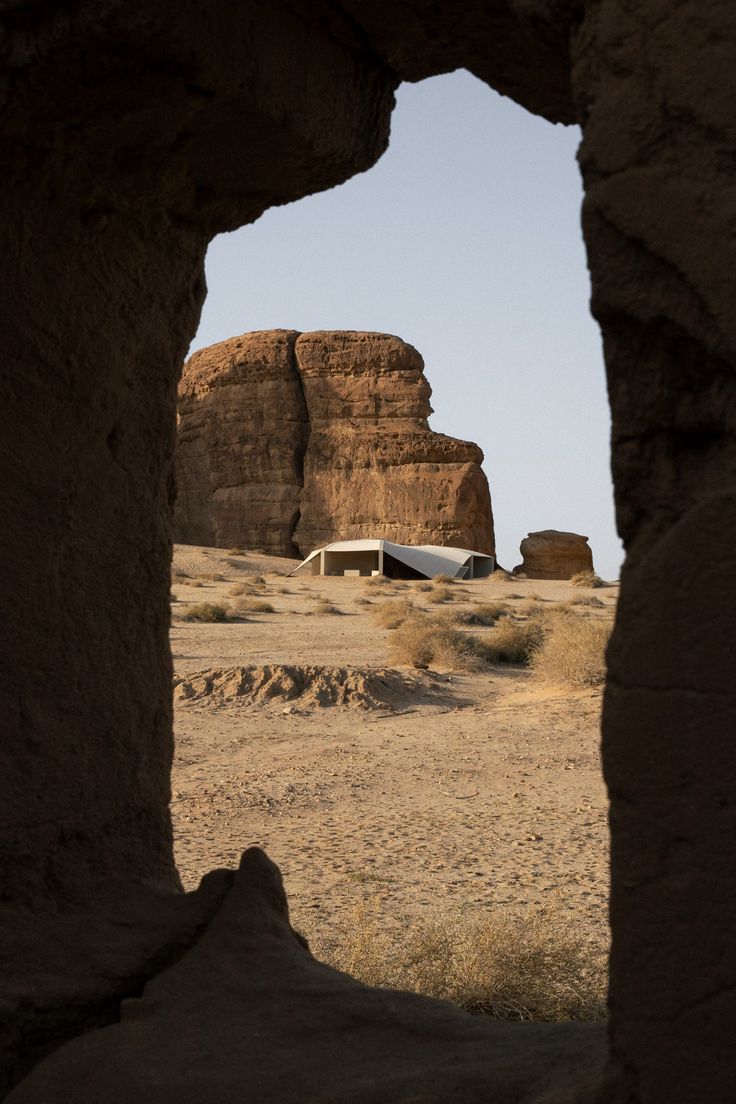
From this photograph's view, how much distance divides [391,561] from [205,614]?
53.0ft

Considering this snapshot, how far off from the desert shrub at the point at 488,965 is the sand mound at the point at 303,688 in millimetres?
5311

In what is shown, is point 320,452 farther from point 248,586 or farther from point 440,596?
point 440,596

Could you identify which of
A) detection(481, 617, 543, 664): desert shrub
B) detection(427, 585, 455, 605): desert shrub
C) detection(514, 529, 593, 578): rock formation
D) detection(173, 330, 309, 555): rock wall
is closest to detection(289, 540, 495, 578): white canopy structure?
detection(514, 529, 593, 578): rock formation

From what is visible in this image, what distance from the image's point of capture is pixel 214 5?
2.15 meters

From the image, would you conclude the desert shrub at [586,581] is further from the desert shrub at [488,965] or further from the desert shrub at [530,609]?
the desert shrub at [488,965]

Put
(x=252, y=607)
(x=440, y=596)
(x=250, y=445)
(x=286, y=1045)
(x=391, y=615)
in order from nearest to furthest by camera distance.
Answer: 1. (x=286, y=1045)
2. (x=391, y=615)
3. (x=252, y=607)
4. (x=440, y=596)
5. (x=250, y=445)

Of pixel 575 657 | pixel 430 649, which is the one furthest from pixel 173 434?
pixel 430 649

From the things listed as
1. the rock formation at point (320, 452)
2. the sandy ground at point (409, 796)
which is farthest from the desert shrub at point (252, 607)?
the rock formation at point (320, 452)

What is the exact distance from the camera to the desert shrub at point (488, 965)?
3.54 m

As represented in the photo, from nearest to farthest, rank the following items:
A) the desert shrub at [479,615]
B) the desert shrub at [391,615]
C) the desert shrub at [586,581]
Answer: the desert shrub at [391,615]
the desert shrub at [479,615]
the desert shrub at [586,581]

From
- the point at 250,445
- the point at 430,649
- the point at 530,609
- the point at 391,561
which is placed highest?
the point at 250,445

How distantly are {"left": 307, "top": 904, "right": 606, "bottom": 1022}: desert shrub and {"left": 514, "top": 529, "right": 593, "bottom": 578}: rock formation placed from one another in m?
30.8

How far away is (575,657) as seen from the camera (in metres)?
10.3

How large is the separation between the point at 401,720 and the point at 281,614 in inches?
384
